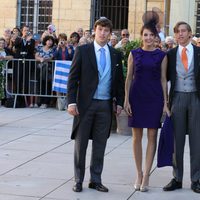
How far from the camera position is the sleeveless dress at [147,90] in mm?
7812

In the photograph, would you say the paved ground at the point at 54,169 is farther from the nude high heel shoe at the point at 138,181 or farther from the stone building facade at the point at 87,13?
the stone building facade at the point at 87,13

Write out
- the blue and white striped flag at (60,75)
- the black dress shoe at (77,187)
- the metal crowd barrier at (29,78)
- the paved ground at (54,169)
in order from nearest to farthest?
the paved ground at (54,169) → the black dress shoe at (77,187) → the blue and white striped flag at (60,75) → the metal crowd barrier at (29,78)

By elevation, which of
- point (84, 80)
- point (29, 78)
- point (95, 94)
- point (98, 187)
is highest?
point (84, 80)

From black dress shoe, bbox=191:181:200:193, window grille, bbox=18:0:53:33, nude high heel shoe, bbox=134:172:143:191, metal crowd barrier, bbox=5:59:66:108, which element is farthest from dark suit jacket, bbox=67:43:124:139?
window grille, bbox=18:0:53:33

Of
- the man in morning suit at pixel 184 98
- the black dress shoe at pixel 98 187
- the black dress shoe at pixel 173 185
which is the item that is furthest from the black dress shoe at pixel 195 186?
the black dress shoe at pixel 98 187

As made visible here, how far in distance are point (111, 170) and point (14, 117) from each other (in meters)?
5.46

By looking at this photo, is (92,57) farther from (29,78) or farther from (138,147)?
(29,78)

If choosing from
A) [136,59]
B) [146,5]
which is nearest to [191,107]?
[136,59]

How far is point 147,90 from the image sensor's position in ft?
25.7

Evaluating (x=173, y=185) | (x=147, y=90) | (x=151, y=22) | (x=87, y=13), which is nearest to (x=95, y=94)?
(x=147, y=90)

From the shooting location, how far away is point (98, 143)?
798 cm

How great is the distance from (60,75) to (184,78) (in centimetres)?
755

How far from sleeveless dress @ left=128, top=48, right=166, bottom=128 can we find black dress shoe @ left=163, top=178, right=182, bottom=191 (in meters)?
0.73

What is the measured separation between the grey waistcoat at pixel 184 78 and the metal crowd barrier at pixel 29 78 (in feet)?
26.3
